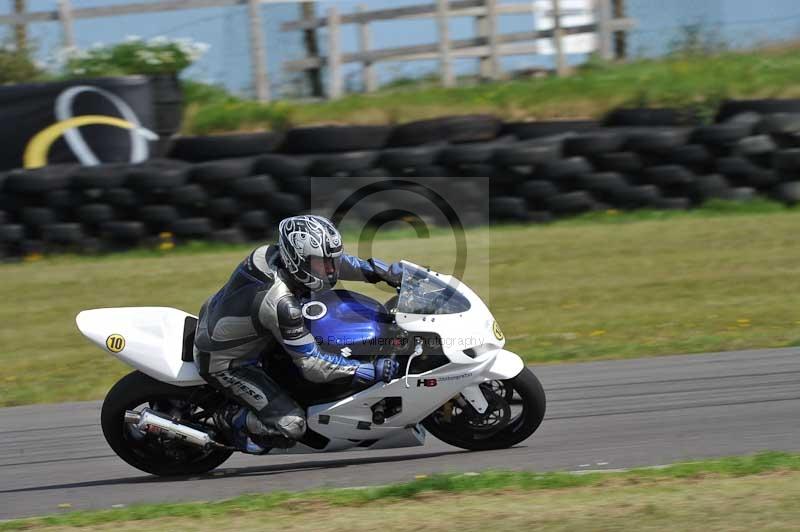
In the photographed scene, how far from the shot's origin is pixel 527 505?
477cm

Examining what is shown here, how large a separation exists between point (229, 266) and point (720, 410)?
689cm

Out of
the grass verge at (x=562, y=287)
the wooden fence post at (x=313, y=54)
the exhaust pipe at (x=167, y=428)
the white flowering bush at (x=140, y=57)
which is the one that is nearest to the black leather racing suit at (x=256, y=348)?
the exhaust pipe at (x=167, y=428)

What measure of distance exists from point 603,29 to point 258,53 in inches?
215

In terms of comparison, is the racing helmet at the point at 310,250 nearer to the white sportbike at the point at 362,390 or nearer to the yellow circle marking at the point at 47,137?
the white sportbike at the point at 362,390

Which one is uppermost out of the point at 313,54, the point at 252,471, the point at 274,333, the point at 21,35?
the point at 21,35

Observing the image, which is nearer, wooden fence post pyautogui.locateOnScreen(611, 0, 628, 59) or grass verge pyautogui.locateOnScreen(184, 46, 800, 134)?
grass verge pyautogui.locateOnScreen(184, 46, 800, 134)

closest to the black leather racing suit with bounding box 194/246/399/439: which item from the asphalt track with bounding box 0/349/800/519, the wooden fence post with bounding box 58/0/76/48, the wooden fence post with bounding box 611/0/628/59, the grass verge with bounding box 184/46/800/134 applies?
the asphalt track with bounding box 0/349/800/519

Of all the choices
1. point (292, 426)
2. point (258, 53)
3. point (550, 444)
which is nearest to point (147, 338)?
point (292, 426)

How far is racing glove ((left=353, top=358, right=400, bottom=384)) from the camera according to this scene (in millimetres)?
5754

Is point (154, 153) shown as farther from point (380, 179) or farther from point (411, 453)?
point (411, 453)

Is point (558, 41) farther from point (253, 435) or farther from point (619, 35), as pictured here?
point (253, 435)

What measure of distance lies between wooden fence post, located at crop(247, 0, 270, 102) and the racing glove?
11445 millimetres

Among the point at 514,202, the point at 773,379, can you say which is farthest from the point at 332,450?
the point at 514,202

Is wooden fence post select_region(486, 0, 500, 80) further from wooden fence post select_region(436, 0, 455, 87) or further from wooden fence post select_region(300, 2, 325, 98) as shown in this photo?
wooden fence post select_region(300, 2, 325, 98)
